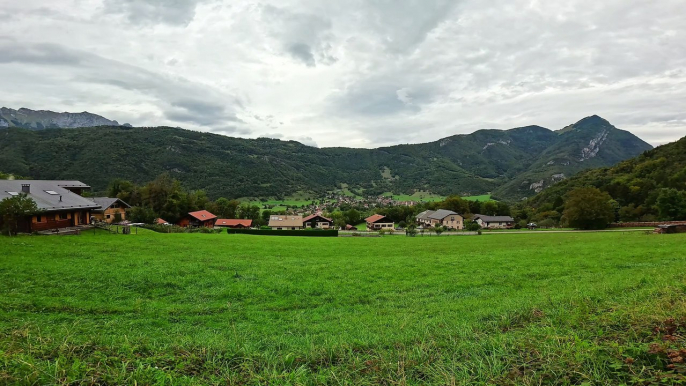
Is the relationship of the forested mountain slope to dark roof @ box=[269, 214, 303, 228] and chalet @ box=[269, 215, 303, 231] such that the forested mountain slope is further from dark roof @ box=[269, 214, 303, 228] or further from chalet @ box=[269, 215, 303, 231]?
dark roof @ box=[269, 214, 303, 228]

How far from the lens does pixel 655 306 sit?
4.71 m

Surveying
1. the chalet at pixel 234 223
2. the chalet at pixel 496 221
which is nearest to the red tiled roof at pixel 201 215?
the chalet at pixel 234 223


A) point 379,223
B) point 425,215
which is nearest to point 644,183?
point 425,215

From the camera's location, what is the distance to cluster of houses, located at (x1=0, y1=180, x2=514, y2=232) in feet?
96.2

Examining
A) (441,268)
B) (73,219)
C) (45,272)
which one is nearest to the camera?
(45,272)

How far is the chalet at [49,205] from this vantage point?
2785 centimetres

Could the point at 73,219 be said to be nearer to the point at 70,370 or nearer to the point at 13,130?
the point at 70,370

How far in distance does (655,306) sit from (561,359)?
292 centimetres

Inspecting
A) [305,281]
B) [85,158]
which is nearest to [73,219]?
[305,281]

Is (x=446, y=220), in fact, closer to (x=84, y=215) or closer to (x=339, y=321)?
(x=84, y=215)

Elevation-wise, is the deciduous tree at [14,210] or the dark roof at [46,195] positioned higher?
the dark roof at [46,195]

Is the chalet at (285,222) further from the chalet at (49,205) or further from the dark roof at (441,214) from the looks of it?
the chalet at (49,205)

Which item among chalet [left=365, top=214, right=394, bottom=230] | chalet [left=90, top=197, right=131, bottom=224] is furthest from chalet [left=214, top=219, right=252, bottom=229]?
chalet [left=365, top=214, right=394, bottom=230]

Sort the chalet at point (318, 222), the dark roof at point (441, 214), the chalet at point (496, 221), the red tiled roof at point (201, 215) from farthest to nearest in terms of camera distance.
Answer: the chalet at point (496, 221)
the chalet at point (318, 222)
the dark roof at point (441, 214)
the red tiled roof at point (201, 215)
